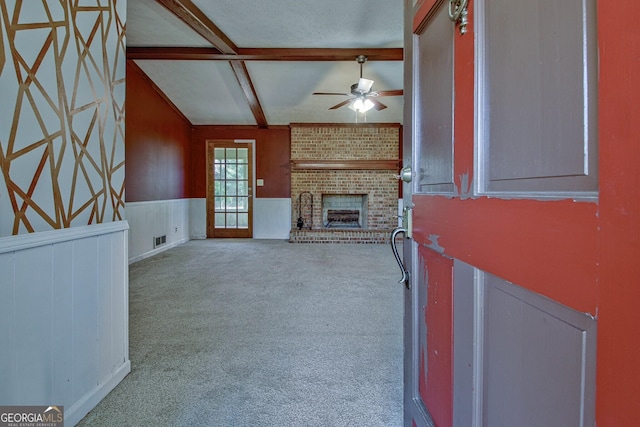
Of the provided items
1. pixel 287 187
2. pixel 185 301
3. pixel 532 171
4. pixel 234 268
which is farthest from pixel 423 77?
pixel 287 187

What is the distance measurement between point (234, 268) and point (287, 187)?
3111 mm

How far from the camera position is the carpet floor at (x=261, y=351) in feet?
5.05

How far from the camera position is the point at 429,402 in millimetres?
995

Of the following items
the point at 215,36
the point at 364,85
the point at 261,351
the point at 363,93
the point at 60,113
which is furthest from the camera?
the point at 363,93

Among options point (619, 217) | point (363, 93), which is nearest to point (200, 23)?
point (363, 93)

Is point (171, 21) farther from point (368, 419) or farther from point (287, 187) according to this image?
point (368, 419)

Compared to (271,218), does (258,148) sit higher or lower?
higher

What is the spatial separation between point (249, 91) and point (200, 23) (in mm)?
1967

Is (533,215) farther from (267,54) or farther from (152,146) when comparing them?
(152,146)

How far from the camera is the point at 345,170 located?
279 inches

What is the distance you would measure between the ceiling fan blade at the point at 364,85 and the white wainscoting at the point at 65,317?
3.40m

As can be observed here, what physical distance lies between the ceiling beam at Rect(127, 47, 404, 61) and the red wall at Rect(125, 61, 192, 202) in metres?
0.56

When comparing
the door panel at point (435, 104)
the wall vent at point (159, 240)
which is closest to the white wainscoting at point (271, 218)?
the wall vent at point (159, 240)

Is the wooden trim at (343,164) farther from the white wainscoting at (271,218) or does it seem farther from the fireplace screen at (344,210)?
the white wainscoting at (271,218)
